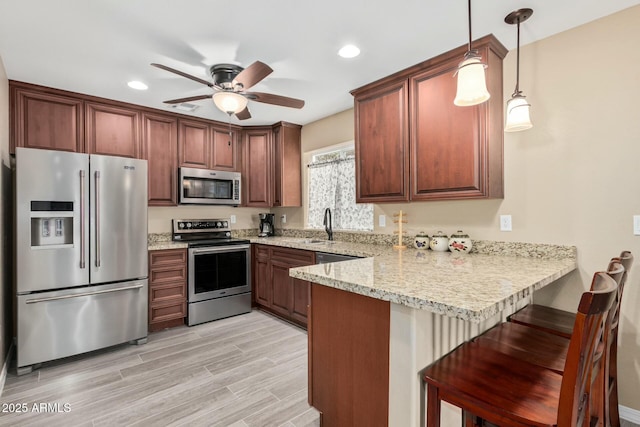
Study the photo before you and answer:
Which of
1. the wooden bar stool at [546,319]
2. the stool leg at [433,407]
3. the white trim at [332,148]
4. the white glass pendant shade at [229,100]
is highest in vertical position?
the white glass pendant shade at [229,100]

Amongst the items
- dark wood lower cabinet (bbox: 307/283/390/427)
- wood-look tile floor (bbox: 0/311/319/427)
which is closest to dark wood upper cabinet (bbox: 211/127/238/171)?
wood-look tile floor (bbox: 0/311/319/427)

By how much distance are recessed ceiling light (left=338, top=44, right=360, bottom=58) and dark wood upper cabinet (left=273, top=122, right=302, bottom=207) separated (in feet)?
6.30

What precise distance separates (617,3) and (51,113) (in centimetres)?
450

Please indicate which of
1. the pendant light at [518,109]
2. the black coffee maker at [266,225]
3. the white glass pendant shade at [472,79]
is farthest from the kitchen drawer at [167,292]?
the pendant light at [518,109]

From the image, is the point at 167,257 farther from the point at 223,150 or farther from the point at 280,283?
the point at 223,150

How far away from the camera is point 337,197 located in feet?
12.8

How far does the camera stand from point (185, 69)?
2611 millimetres

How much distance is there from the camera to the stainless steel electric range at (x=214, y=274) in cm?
350

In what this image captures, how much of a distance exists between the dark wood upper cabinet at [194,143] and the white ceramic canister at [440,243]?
292 centimetres

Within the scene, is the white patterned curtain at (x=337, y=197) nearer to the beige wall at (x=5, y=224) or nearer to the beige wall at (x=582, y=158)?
the beige wall at (x=582, y=158)

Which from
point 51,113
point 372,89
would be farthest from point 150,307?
point 372,89

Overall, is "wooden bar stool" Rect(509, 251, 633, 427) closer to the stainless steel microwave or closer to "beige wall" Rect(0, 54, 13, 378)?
the stainless steel microwave

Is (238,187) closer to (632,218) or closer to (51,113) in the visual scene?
(51,113)

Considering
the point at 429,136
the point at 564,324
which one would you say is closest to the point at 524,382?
the point at 564,324
